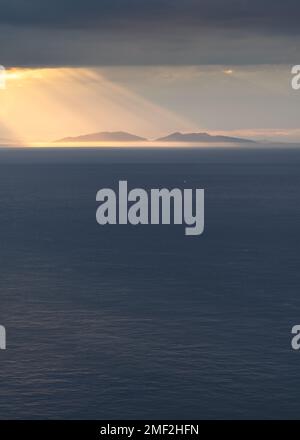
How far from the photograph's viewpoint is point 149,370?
114 metres

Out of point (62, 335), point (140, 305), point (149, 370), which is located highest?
point (140, 305)

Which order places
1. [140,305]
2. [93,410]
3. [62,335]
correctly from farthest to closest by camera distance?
[140,305], [62,335], [93,410]

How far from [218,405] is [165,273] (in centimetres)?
7638

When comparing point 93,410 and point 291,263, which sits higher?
point 291,263

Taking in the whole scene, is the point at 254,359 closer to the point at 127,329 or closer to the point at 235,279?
the point at 127,329

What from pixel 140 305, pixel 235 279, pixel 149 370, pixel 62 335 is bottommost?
pixel 149 370

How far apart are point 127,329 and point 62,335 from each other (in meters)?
11.5

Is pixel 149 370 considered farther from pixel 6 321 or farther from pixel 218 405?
pixel 6 321

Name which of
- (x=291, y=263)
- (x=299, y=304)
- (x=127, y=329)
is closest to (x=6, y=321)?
(x=127, y=329)

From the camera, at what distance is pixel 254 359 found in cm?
11925

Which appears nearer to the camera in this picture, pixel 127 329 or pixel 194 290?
pixel 127 329
